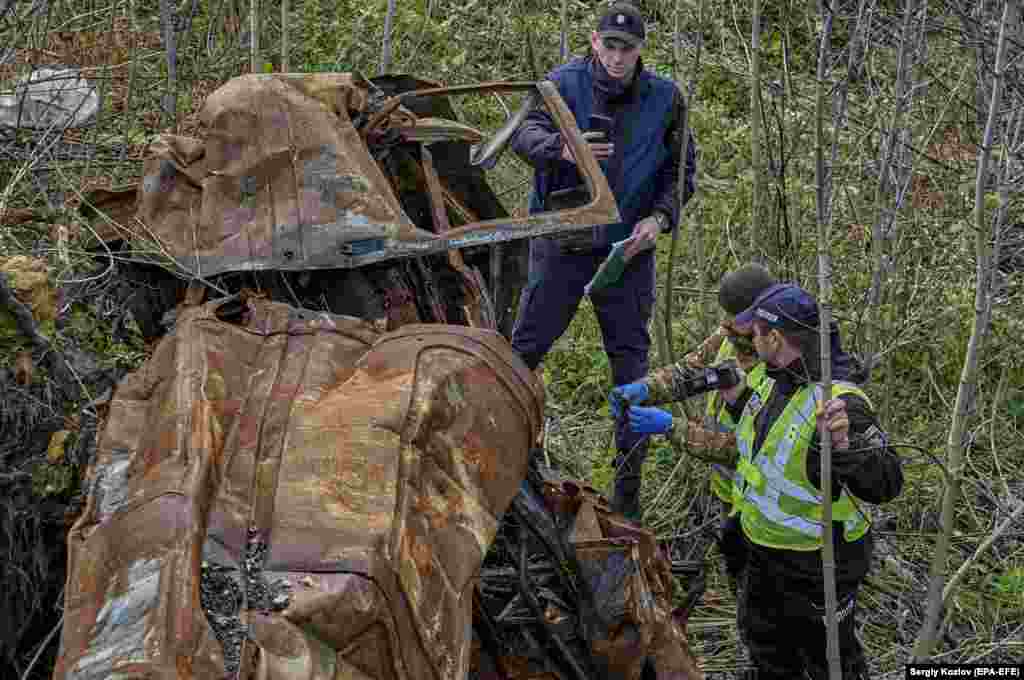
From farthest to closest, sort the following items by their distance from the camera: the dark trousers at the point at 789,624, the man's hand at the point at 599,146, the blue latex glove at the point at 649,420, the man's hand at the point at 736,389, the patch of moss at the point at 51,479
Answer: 1. the man's hand at the point at 599,146
2. the man's hand at the point at 736,389
3. the blue latex glove at the point at 649,420
4. the dark trousers at the point at 789,624
5. the patch of moss at the point at 51,479

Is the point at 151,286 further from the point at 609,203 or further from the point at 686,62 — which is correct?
the point at 686,62

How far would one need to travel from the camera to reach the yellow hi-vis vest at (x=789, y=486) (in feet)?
13.2

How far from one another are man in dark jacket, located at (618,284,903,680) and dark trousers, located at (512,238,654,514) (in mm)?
854

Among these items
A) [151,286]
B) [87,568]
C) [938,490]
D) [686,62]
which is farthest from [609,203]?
[686,62]

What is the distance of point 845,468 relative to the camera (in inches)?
151

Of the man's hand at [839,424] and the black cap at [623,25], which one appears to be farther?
the black cap at [623,25]

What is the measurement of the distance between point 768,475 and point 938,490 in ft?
6.59

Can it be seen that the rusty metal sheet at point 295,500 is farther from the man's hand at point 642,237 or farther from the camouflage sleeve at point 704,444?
the man's hand at point 642,237

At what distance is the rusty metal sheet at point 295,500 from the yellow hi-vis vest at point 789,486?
0.96 metres

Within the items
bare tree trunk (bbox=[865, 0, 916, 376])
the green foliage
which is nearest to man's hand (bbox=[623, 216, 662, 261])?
bare tree trunk (bbox=[865, 0, 916, 376])

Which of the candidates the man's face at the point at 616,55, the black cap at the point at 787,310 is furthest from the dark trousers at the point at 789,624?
the man's face at the point at 616,55

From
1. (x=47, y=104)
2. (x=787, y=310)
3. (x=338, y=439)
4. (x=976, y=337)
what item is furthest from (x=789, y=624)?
(x=47, y=104)

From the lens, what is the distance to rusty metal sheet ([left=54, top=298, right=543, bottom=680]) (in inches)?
101

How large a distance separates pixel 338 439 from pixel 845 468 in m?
1.64
